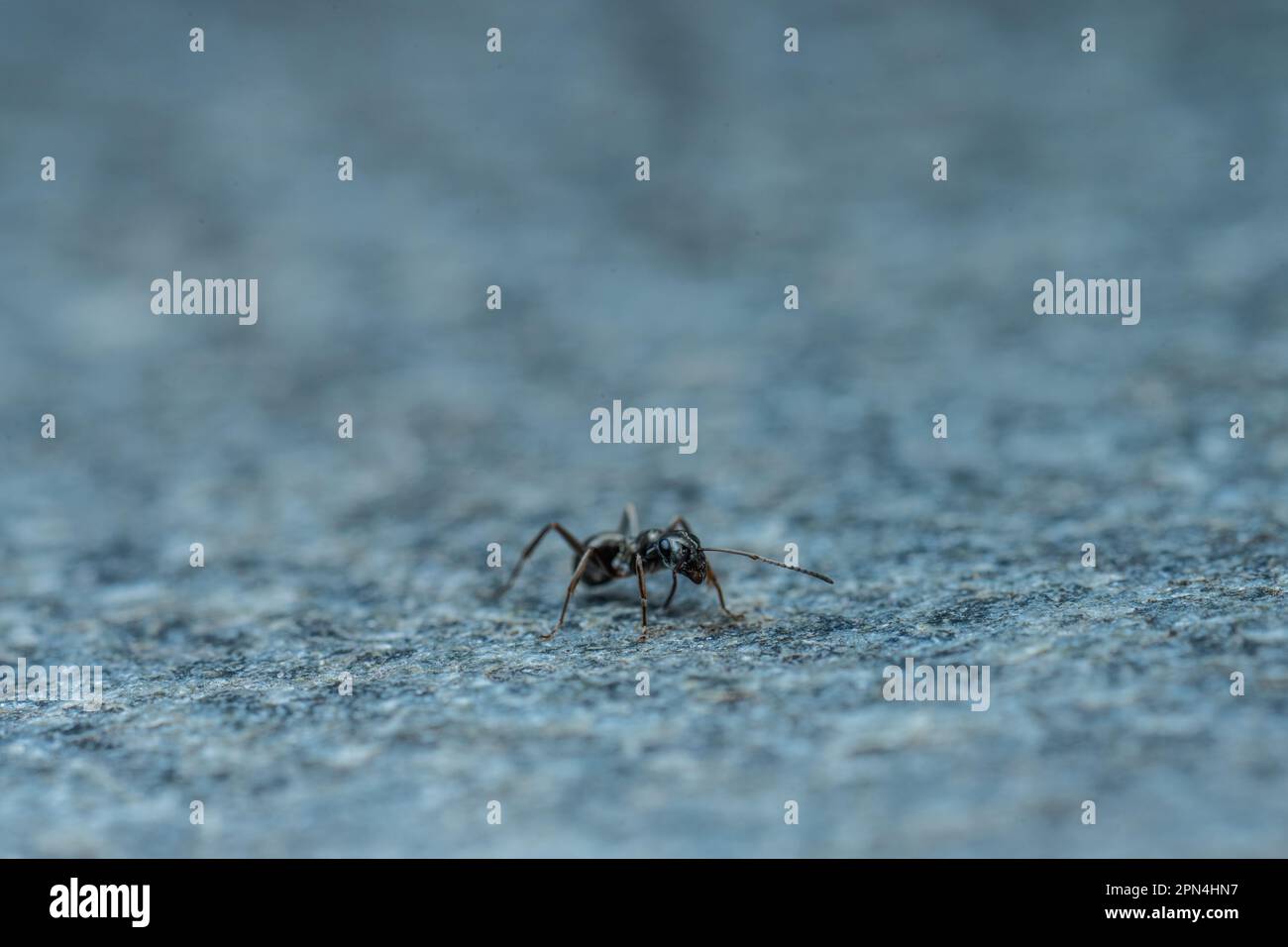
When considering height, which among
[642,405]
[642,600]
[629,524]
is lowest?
[642,600]

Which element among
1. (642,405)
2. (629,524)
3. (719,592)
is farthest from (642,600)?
(642,405)

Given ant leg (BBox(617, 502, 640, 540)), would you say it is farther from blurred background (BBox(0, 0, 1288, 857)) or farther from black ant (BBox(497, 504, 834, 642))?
blurred background (BBox(0, 0, 1288, 857))

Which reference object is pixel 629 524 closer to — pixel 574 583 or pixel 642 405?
pixel 574 583

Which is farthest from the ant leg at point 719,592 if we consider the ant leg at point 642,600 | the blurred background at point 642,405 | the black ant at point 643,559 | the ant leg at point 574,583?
the ant leg at point 574,583
